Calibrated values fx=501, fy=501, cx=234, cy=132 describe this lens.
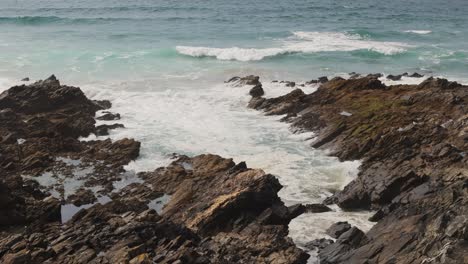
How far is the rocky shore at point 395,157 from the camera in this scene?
54.2ft

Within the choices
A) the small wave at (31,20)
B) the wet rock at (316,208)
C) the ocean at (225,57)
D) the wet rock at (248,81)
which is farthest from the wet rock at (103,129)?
the small wave at (31,20)

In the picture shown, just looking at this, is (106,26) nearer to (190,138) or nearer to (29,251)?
(190,138)

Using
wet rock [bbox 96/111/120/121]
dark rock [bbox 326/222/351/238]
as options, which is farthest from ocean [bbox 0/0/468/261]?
wet rock [bbox 96/111/120/121]

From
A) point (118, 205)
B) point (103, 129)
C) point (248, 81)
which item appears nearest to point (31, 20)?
point (248, 81)

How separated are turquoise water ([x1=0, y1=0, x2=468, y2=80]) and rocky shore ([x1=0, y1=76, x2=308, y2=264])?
21307 mm

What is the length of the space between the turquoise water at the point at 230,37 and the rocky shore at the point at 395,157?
16.8 metres

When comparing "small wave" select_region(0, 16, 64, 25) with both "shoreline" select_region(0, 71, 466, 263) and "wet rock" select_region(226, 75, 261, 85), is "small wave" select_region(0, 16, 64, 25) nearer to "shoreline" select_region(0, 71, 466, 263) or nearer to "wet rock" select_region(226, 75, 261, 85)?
"shoreline" select_region(0, 71, 466, 263)

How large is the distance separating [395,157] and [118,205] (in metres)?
13.5

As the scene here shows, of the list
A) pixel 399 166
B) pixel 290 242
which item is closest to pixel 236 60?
pixel 399 166

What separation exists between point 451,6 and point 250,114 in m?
89.8

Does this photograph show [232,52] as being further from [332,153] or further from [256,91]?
[332,153]

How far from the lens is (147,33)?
76688 mm

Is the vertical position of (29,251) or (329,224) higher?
(29,251)

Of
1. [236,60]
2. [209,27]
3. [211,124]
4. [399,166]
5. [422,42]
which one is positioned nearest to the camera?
[399,166]
